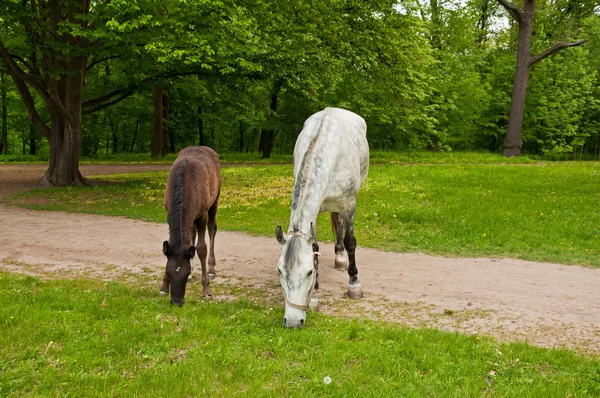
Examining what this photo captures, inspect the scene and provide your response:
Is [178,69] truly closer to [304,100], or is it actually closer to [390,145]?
[304,100]

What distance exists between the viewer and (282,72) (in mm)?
20797

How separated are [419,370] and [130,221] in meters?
10.8

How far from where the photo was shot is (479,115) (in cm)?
3594

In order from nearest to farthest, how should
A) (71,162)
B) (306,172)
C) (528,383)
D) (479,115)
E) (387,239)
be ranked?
(528,383), (306,172), (387,239), (71,162), (479,115)

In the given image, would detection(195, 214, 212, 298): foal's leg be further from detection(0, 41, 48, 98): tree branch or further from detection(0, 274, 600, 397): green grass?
detection(0, 41, 48, 98): tree branch

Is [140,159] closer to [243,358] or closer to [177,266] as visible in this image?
[177,266]

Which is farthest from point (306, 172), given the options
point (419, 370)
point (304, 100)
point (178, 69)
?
point (304, 100)

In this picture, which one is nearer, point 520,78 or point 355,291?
point 355,291

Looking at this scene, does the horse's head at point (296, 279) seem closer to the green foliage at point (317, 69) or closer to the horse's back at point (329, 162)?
the horse's back at point (329, 162)

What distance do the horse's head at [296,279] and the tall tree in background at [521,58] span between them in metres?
24.3

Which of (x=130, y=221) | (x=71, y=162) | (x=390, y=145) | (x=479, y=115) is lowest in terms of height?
(x=130, y=221)

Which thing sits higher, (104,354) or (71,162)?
(71,162)

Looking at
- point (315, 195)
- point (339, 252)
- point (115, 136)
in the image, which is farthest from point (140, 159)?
point (315, 195)

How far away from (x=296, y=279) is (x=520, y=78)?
24919 mm
